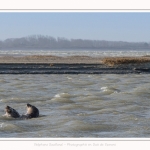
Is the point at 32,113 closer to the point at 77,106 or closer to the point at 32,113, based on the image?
the point at 32,113

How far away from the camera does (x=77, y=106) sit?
12.0 metres

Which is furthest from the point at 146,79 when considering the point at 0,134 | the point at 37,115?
the point at 0,134

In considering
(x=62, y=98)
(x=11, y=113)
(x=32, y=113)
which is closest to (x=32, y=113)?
(x=32, y=113)

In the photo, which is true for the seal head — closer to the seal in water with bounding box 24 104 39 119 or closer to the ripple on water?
the seal in water with bounding box 24 104 39 119

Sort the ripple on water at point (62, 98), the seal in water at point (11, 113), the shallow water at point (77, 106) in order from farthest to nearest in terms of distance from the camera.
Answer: the ripple on water at point (62, 98) → the seal in water at point (11, 113) → the shallow water at point (77, 106)

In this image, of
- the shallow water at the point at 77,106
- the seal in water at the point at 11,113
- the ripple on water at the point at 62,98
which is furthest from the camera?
the ripple on water at the point at 62,98

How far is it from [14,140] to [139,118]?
4.32 metres

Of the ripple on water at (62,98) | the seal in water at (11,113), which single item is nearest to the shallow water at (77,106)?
the ripple on water at (62,98)

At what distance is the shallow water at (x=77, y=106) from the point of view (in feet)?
29.7

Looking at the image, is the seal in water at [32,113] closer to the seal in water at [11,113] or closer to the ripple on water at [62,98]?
the seal in water at [11,113]

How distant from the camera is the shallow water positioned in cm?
904

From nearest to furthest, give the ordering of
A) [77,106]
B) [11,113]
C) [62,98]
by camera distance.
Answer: [11,113], [77,106], [62,98]

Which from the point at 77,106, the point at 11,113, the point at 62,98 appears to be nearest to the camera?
the point at 11,113

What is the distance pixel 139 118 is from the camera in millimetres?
10320
